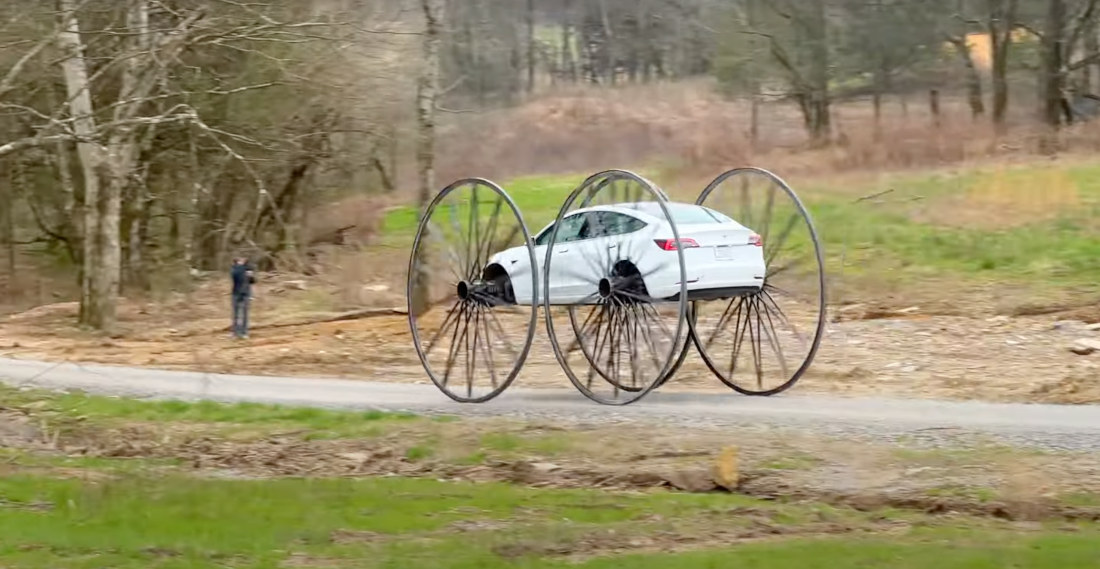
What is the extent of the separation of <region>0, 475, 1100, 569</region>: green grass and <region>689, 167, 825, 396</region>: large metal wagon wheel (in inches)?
238

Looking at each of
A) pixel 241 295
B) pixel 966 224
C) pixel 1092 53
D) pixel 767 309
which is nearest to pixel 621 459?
pixel 767 309

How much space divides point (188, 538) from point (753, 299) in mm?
10988

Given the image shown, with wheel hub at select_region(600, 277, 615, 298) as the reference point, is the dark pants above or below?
below

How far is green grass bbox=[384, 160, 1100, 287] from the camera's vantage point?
101ft

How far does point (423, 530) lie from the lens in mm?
12344

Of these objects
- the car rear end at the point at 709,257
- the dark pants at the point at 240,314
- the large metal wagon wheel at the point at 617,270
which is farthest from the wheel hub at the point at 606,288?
the dark pants at the point at 240,314

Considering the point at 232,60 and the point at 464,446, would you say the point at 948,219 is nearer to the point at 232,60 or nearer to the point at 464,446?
the point at 232,60

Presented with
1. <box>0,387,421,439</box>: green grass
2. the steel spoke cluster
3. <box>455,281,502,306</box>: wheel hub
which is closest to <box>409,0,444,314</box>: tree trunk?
the steel spoke cluster

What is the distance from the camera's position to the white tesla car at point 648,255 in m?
17.9

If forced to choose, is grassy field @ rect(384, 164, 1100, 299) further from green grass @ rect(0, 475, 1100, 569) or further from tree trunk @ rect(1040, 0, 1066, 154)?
green grass @ rect(0, 475, 1100, 569)

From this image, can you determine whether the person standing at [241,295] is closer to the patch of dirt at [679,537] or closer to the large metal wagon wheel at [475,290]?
the large metal wagon wheel at [475,290]

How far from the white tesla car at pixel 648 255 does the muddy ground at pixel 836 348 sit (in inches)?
150

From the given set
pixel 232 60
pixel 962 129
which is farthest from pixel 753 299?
pixel 962 129

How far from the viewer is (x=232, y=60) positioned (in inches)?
1262
